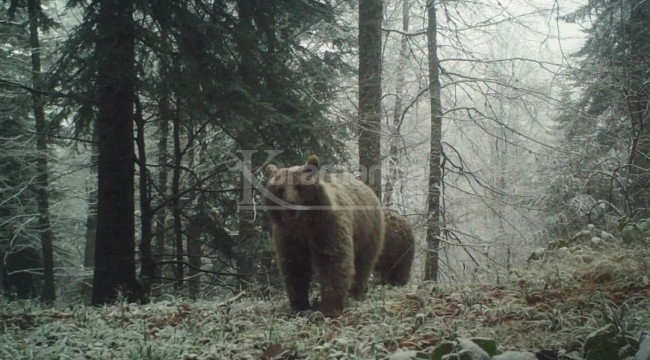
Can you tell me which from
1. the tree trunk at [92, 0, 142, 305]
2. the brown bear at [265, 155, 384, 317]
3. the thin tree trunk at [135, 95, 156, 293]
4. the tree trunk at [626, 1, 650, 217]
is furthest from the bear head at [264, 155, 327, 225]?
the tree trunk at [626, 1, 650, 217]

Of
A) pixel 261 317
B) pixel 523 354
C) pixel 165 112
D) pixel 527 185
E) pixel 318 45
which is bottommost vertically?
pixel 261 317

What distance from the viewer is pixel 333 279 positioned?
20.1ft

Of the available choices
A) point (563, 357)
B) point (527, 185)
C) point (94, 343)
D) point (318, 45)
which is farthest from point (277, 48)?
point (527, 185)

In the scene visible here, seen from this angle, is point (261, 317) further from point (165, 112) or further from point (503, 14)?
point (503, 14)

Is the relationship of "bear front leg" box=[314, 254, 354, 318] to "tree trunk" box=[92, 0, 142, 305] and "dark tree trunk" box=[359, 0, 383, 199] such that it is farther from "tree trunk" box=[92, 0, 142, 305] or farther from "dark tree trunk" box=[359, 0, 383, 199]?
"dark tree trunk" box=[359, 0, 383, 199]

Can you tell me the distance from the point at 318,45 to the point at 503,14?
445 cm

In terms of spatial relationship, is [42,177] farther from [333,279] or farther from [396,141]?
[333,279]

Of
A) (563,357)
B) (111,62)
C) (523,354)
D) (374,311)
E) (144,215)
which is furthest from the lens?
(144,215)

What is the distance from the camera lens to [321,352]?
3957mm

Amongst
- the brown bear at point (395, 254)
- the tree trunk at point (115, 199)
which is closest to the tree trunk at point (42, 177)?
the tree trunk at point (115, 199)

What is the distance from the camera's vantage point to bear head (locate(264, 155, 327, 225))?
5.82m

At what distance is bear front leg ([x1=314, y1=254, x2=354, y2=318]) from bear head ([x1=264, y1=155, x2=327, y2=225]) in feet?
1.93

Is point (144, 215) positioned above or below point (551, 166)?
below

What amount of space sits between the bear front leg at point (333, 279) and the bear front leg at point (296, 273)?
0.59ft
